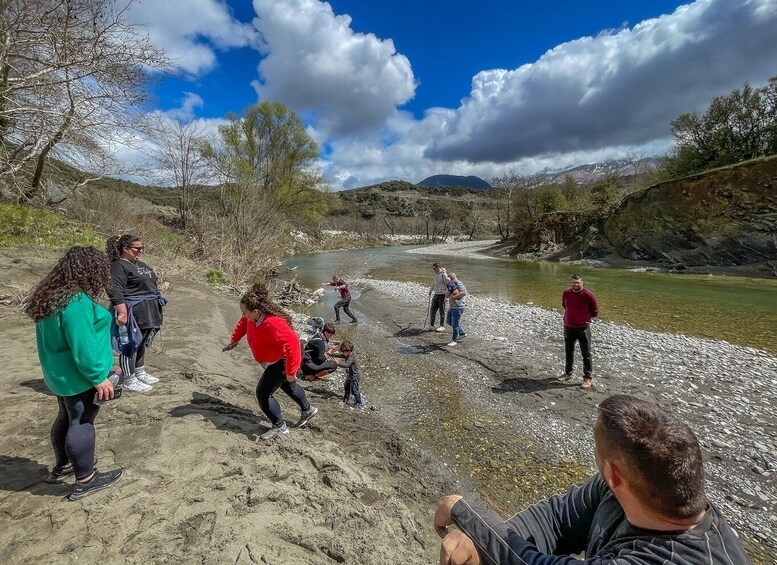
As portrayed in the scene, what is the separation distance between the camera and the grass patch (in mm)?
10641

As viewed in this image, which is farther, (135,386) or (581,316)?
(581,316)

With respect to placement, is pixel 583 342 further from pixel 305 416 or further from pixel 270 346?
pixel 270 346

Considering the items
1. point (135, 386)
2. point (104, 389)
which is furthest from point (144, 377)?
point (104, 389)

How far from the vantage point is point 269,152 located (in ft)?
110

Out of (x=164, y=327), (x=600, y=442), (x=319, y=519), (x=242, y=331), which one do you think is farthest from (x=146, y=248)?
(x=600, y=442)

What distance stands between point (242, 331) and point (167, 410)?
125 cm

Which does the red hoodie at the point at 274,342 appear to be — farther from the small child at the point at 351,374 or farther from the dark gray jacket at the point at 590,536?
the dark gray jacket at the point at 590,536

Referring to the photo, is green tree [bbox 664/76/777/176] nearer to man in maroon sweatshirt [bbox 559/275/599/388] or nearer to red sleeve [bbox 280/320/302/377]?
man in maroon sweatshirt [bbox 559/275/599/388]

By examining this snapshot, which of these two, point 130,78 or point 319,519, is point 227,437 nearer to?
point 319,519

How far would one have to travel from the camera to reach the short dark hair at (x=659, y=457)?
1220mm

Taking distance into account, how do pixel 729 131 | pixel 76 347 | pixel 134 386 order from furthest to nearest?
pixel 729 131, pixel 134 386, pixel 76 347

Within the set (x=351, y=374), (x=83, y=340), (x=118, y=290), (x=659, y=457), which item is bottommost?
(x=351, y=374)

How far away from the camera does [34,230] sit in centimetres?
1148

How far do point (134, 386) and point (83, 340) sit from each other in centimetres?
264
